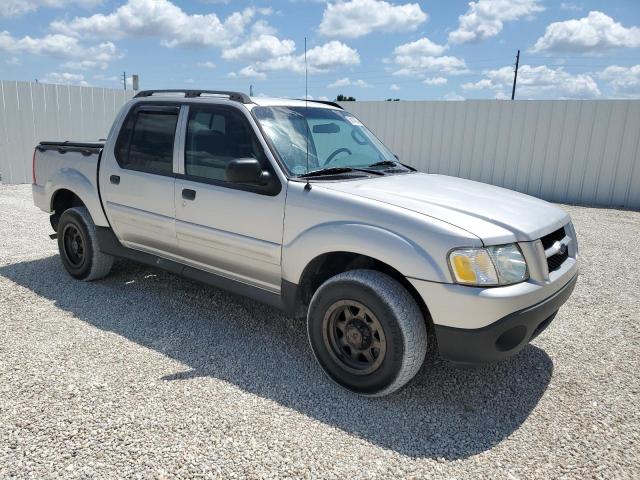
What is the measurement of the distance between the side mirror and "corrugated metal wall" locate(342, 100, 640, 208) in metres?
10.9

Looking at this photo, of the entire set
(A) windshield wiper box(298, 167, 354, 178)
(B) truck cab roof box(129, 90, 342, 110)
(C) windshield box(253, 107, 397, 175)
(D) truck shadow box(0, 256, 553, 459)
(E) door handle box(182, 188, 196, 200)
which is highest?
(B) truck cab roof box(129, 90, 342, 110)

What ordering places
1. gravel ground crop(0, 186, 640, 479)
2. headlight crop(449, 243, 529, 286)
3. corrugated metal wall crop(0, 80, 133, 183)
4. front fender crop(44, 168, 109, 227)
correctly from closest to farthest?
gravel ground crop(0, 186, 640, 479) → headlight crop(449, 243, 529, 286) → front fender crop(44, 168, 109, 227) → corrugated metal wall crop(0, 80, 133, 183)

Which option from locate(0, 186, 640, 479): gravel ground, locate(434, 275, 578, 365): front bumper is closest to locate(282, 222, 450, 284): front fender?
locate(434, 275, 578, 365): front bumper

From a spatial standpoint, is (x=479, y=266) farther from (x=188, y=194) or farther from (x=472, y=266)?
(x=188, y=194)

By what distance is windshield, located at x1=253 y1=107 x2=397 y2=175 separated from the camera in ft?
11.9

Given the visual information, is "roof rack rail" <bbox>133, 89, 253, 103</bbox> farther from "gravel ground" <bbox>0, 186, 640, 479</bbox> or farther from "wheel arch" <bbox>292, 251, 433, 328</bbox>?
"gravel ground" <bbox>0, 186, 640, 479</bbox>

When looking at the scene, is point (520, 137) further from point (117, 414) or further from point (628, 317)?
point (117, 414)

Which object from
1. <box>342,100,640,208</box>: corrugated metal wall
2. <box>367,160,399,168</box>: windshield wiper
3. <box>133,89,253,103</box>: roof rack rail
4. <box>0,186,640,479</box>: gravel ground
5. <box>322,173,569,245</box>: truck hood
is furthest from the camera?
<box>342,100,640,208</box>: corrugated metal wall

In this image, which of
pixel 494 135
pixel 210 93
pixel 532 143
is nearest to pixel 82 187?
pixel 210 93

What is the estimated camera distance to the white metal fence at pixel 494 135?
11.6m

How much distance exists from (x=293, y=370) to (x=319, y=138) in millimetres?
1802

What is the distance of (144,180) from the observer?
428 cm

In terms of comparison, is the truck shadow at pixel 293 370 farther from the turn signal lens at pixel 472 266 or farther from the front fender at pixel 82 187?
the turn signal lens at pixel 472 266

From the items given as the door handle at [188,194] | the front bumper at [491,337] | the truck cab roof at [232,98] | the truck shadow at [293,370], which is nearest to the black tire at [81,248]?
the truck shadow at [293,370]
